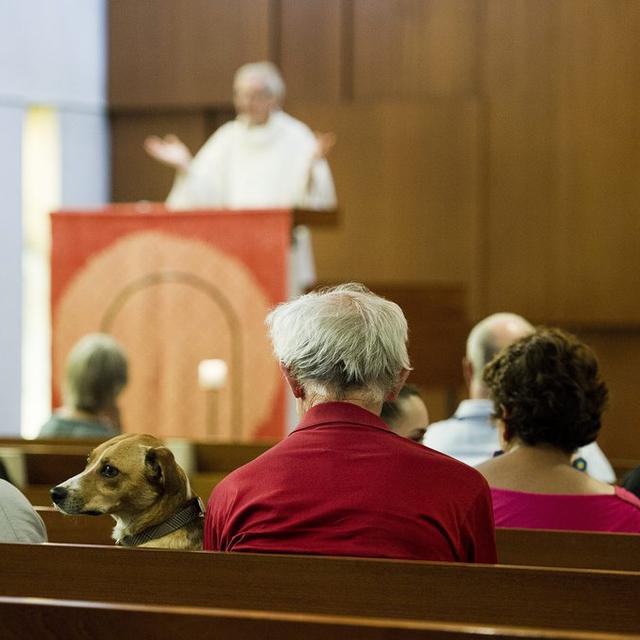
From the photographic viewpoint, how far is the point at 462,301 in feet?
22.9

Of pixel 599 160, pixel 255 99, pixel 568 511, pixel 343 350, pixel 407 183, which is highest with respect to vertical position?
pixel 255 99

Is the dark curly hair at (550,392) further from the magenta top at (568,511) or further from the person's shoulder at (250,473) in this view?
the person's shoulder at (250,473)

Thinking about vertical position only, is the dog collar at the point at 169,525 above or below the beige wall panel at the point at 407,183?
below

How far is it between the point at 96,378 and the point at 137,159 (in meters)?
4.77

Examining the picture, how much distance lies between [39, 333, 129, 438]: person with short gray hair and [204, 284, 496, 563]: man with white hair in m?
2.53

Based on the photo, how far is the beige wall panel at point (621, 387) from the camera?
8.45m

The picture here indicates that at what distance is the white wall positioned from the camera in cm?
826

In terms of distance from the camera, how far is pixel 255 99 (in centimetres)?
745

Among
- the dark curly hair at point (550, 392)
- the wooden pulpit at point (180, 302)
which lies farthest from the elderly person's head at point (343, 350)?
the wooden pulpit at point (180, 302)

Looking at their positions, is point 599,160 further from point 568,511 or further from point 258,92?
point 568,511

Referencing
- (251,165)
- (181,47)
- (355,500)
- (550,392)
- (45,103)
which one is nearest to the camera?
(355,500)

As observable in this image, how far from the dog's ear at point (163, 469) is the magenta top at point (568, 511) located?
78 cm

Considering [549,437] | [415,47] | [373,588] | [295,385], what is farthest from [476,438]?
[415,47]

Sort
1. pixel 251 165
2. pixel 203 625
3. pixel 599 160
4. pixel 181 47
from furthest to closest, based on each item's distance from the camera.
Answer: pixel 181 47 → pixel 599 160 → pixel 251 165 → pixel 203 625
